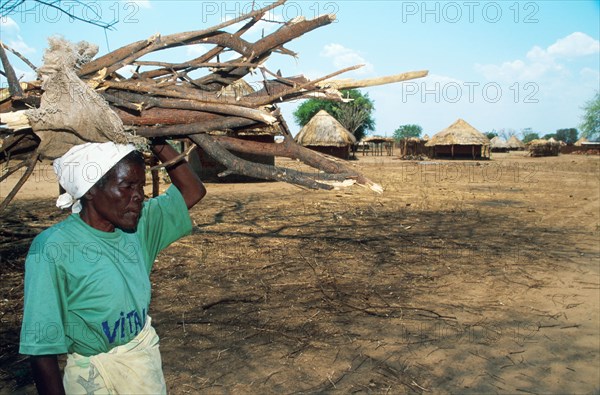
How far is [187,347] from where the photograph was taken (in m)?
3.46

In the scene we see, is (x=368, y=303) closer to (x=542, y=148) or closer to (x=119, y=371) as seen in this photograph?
(x=119, y=371)

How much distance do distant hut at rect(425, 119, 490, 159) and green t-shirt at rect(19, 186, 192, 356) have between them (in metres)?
31.4

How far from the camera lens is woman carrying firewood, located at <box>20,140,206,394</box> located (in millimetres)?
1408

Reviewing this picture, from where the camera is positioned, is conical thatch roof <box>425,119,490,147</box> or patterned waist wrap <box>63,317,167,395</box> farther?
conical thatch roof <box>425,119,490,147</box>

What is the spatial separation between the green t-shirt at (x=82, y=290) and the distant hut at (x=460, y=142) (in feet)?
103

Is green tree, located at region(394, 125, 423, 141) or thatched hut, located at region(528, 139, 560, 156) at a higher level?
green tree, located at region(394, 125, 423, 141)

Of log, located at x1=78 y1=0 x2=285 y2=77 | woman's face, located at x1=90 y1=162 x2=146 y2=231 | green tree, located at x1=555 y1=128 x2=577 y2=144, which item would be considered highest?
green tree, located at x1=555 y1=128 x2=577 y2=144

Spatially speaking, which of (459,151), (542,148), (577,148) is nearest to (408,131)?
(577,148)

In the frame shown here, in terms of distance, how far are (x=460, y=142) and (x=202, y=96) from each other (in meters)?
30.9

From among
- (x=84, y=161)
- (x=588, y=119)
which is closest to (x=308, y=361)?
(x=84, y=161)

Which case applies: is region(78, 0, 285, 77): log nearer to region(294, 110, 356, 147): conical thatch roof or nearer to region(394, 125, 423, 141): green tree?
region(294, 110, 356, 147): conical thatch roof

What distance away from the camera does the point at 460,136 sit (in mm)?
31328

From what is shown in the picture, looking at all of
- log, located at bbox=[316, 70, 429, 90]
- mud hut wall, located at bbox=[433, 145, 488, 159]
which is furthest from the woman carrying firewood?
mud hut wall, located at bbox=[433, 145, 488, 159]

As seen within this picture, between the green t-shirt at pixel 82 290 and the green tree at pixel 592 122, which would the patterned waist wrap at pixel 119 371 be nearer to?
the green t-shirt at pixel 82 290
